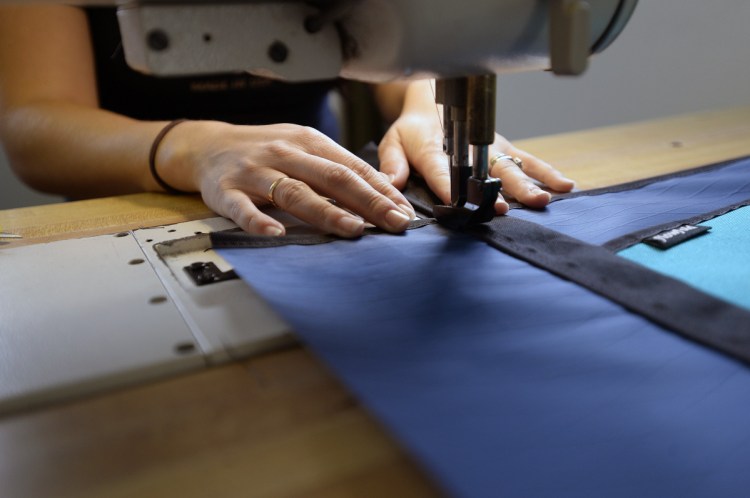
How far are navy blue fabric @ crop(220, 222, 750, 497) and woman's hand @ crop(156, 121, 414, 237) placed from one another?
4.2 inches

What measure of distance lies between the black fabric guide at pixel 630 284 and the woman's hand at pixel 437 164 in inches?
3.7

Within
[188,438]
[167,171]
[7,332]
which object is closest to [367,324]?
[188,438]

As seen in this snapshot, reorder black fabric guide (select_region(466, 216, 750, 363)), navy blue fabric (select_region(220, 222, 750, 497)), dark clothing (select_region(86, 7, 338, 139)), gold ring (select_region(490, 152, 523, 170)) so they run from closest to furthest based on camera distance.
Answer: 1. navy blue fabric (select_region(220, 222, 750, 497))
2. black fabric guide (select_region(466, 216, 750, 363))
3. gold ring (select_region(490, 152, 523, 170))
4. dark clothing (select_region(86, 7, 338, 139))

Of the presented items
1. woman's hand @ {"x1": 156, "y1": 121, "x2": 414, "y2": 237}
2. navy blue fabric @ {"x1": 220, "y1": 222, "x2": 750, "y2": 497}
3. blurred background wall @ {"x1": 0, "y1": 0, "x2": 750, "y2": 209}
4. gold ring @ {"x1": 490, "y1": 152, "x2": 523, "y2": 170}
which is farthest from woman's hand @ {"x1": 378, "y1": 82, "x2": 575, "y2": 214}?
blurred background wall @ {"x1": 0, "y1": 0, "x2": 750, "y2": 209}

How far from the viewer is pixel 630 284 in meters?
0.56

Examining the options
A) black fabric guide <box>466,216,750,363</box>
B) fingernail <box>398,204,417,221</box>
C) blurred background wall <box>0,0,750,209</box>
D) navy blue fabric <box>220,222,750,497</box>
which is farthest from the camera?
blurred background wall <box>0,0,750,209</box>

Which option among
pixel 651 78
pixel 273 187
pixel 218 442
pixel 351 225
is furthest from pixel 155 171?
pixel 651 78

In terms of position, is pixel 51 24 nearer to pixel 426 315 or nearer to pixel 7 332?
pixel 7 332

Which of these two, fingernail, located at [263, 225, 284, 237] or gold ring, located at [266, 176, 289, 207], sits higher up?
gold ring, located at [266, 176, 289, 207]

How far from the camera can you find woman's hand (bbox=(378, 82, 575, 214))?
2.80 ft

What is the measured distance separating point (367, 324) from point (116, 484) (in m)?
0.22

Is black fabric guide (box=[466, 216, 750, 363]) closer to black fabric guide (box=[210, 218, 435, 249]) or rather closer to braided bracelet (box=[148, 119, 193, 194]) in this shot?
black fabric guide (box=[210, 218, 435, 249])

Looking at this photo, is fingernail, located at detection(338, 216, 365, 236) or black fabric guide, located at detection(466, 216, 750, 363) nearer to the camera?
black fabric guide, located at detection(466, 216, 750, 363)

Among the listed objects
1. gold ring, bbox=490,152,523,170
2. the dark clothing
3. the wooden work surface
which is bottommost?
the wooden work surface
